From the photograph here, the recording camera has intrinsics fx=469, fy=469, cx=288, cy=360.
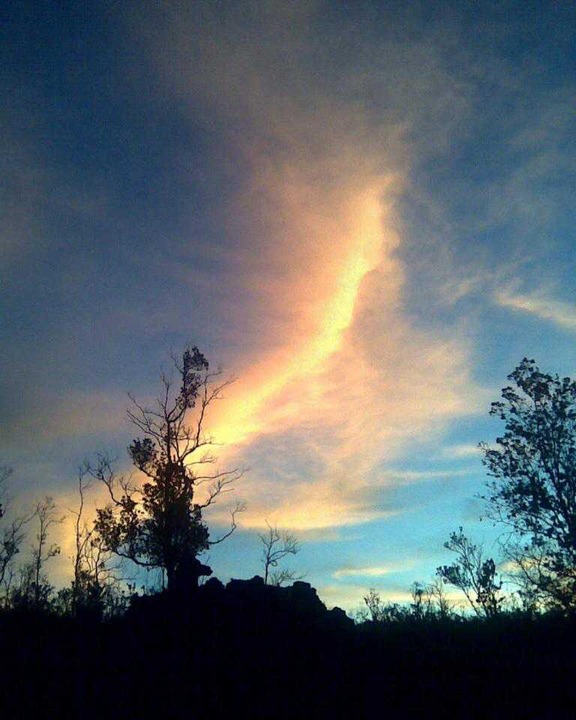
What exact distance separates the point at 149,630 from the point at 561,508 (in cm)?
2213

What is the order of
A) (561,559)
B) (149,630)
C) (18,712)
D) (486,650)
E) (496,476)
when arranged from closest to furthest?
(18,712) < (486,650) < (149,630) < (561,559) < (496,476)

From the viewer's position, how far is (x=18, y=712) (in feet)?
29.3

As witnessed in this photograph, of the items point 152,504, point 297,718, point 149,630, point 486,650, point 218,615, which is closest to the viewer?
point 297,718

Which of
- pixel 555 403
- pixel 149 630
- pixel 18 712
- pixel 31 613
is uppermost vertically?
pixel 555 403

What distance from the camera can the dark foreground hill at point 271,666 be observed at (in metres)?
9.76

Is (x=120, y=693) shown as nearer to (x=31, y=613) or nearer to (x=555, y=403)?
(x=31, y=613)

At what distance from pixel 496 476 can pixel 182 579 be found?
1903cm

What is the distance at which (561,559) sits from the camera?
83.4 feet

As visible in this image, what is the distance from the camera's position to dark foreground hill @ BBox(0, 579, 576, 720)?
9.76 metres

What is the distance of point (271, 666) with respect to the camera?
475 inches

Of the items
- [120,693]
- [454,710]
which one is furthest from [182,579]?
[454,710]

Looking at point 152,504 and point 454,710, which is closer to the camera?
point 454,710

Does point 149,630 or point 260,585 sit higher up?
point 260,585

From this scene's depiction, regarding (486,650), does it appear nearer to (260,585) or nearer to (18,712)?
(260,585)
